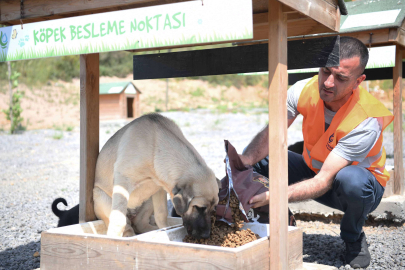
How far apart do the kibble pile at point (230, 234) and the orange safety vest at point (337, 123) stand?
3.52 feet

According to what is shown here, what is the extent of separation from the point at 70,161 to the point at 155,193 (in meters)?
7.99

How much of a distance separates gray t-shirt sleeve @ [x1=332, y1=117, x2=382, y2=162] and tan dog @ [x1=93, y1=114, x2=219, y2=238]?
1.17 meters

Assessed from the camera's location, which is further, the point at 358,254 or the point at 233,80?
the point at 233,80

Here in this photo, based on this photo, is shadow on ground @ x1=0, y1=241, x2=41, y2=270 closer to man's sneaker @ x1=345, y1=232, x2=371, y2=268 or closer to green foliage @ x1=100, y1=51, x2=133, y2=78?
man's sneaker @ x1=345, y1=232, x2=371, y2=268

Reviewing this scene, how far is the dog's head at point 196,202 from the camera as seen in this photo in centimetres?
303

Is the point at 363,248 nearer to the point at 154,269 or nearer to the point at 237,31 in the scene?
the point at 154,269

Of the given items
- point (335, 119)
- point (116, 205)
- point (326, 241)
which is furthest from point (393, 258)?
point (116, 205)

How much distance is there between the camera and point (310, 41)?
9.64 feet

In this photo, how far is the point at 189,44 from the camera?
2.59 meters

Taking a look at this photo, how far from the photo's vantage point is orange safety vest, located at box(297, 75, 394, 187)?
3.49m

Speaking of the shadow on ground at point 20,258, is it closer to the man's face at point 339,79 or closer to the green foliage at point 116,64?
the man's face at point 339,79

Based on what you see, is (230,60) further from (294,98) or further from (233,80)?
(233,80)

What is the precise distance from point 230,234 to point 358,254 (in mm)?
1352

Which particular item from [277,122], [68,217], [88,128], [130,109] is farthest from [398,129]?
[130,109]
